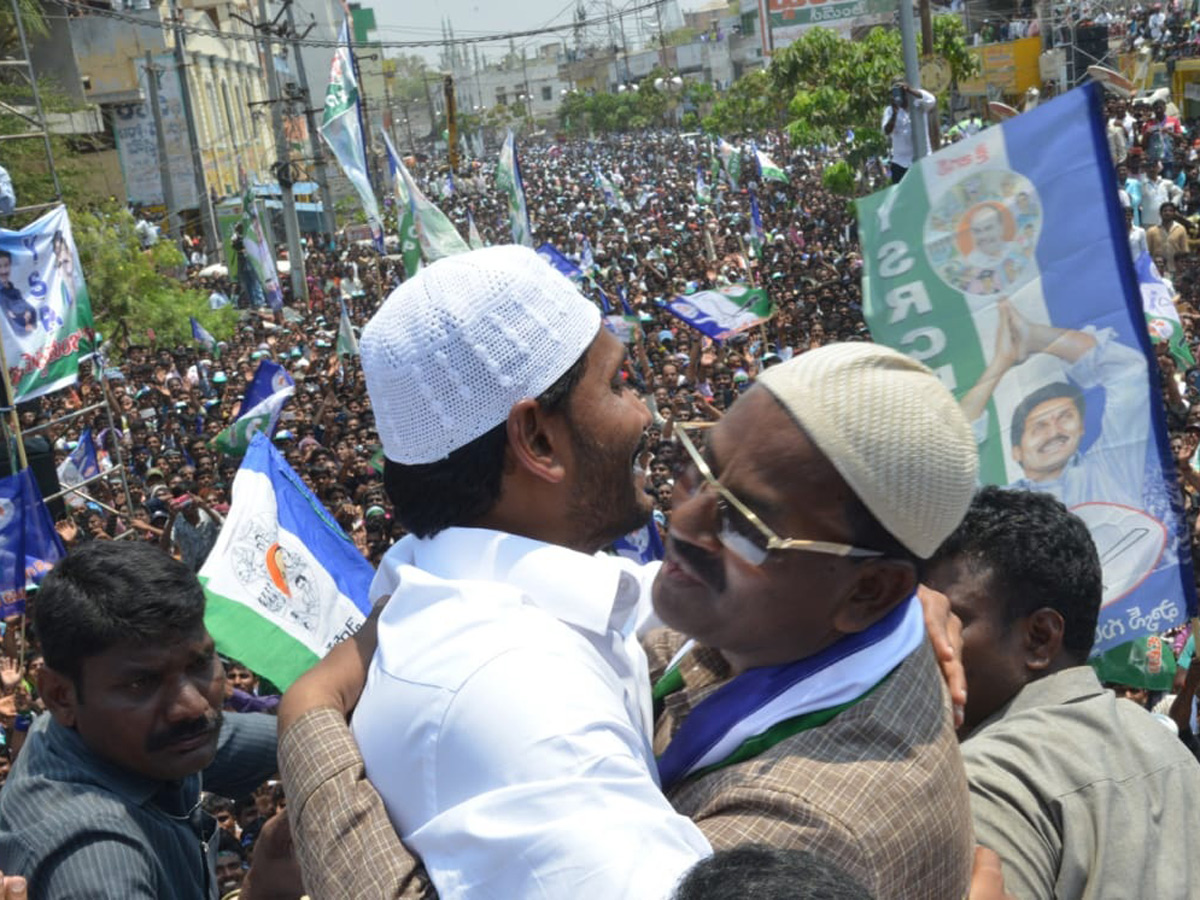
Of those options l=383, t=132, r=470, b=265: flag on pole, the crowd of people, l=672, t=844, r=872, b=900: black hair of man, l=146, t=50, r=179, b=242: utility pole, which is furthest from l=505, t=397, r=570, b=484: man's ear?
l=146, t=50, r=179, b=242: utility pole

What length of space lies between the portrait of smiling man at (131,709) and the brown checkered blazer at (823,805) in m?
0.67

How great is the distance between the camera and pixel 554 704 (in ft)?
3.76

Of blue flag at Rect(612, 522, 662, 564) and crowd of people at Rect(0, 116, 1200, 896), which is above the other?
blue flag at Rect(612, 522, 662, 564)

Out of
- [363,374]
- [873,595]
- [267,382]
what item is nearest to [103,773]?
[363,374]

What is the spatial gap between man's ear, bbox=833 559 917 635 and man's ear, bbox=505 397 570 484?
306 mm

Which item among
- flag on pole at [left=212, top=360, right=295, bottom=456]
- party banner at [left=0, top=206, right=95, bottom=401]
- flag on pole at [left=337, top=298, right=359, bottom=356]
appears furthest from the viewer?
flag on pole at [left=337, top=298, right=359, bottom=356]

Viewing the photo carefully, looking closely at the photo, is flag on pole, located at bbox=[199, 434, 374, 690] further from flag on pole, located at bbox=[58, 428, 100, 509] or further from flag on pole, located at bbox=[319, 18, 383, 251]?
flag on pole, located at bbox=[319, 18, 383, 251]

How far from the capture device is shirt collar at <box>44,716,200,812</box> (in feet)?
6.33

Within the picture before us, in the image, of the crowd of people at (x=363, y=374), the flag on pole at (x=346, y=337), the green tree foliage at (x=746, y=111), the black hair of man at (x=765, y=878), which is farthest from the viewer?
the green tree foliage at (x=746, y=111)

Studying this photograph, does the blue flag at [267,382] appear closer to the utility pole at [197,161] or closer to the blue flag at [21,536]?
the blue flag at [21,536]

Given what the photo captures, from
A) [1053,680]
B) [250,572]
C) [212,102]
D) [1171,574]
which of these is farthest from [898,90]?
[212,102]

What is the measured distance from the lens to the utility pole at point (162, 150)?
30531mm

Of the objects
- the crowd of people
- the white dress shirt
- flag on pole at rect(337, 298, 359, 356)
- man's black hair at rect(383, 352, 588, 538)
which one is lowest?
the crowd of people

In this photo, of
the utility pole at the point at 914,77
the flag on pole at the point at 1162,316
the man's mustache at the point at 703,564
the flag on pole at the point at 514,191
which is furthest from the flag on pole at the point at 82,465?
the man's mustache at the point at 703,564
